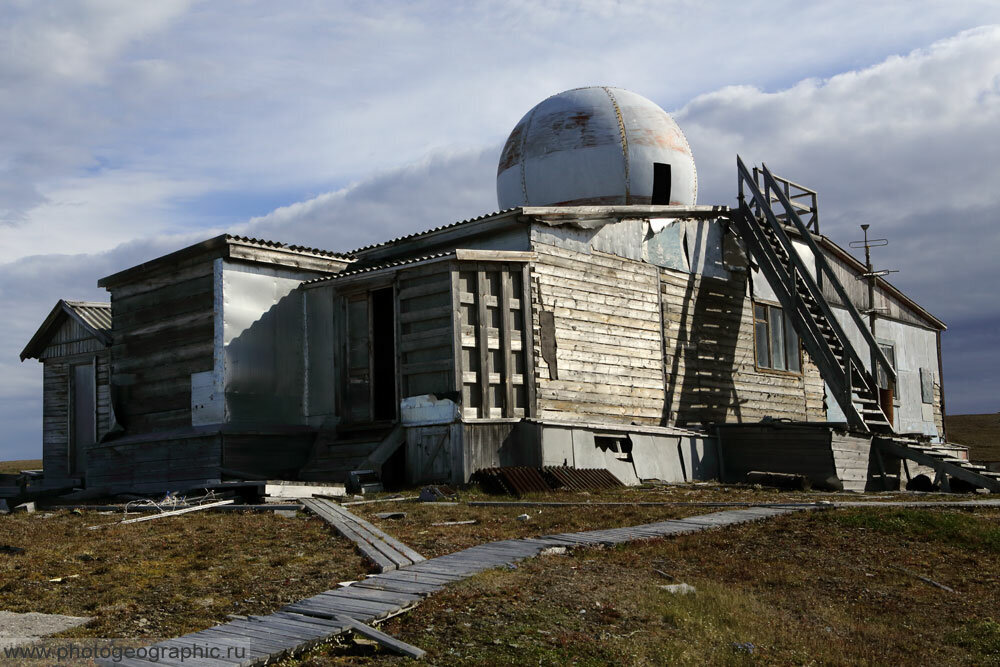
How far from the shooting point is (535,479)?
17.1 m

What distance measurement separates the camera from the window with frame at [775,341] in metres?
25.0

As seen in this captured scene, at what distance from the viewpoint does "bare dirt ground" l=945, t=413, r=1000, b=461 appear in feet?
150

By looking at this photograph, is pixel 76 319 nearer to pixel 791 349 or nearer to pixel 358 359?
pixel 358 359

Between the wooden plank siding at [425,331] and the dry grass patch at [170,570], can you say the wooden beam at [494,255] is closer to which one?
the wooden plank siding at [425,331]

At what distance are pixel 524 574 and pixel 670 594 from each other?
127 centimetres

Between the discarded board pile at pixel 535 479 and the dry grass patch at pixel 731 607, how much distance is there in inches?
212

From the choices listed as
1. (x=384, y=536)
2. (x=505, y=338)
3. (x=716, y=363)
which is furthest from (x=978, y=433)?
(x=384, y=536)

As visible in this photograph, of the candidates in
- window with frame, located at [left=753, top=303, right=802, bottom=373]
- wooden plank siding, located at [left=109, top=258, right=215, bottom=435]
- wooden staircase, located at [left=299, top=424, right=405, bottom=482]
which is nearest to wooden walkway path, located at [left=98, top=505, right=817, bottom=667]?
wooden staircase, located at [left=299, top=424, right=405, bottom=482]

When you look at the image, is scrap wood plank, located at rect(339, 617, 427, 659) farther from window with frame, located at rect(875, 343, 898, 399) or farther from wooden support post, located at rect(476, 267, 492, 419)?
window with frame, located at rect(875, 343, 898, 399)

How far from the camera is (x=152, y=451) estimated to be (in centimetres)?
2061

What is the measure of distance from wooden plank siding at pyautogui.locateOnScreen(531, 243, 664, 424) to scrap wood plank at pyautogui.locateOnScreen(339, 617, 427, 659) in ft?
39.2

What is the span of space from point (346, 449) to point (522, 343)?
394 centimetres

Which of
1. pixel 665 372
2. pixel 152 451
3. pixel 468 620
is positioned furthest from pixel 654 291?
pixel 468 620

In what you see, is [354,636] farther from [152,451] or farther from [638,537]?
[152,451]
